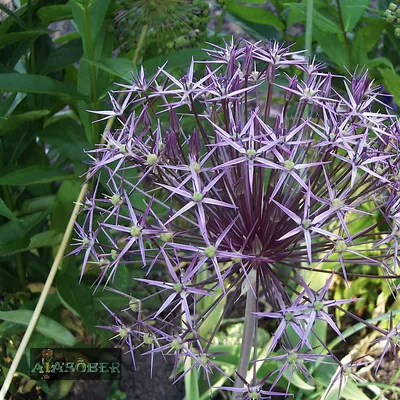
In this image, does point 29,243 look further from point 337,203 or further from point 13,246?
point 337,203

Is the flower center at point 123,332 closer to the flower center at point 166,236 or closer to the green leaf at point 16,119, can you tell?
the flower center at point 166,236

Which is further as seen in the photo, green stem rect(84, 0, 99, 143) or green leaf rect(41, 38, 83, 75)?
green leaf rect(41, 38, 83, 75)

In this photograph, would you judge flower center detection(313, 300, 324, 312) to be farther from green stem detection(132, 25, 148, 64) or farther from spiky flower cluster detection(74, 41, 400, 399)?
green stem detection(132, 25, 148, 64)

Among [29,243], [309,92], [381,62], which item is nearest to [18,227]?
[29,243]

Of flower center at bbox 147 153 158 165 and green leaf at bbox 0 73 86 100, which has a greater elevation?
green leaf at bbox 0 73 86 100

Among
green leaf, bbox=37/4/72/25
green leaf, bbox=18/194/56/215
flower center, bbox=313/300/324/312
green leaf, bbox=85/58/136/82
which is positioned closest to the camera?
flower center, bbox=313/300/324/312

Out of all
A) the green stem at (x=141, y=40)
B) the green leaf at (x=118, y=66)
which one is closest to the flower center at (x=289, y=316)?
the green leaf at (x=118, y=66)

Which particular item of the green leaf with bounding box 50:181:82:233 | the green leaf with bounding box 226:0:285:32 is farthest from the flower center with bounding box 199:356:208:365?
the green leaf with bounding box 226:0:285:32
